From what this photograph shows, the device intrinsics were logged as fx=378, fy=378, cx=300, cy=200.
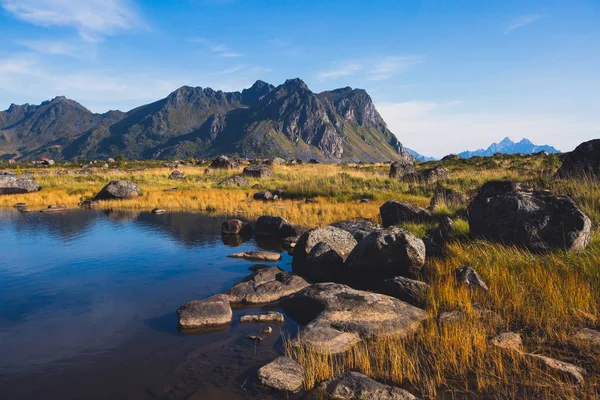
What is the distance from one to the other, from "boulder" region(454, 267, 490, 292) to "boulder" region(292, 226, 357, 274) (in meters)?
4.03

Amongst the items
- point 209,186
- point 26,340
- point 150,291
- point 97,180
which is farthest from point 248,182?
point 26,340

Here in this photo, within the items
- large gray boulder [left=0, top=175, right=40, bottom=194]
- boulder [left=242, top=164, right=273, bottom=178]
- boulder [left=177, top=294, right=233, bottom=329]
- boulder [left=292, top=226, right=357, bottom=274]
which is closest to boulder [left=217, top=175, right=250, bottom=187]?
boulder [left=242, top=164, right=273, bottom=178]

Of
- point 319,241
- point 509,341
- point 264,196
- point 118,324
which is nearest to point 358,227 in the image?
point 319,241

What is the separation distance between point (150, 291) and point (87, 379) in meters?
4.51

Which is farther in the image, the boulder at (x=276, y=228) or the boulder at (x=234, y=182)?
the boulder at (x=234, y=182)

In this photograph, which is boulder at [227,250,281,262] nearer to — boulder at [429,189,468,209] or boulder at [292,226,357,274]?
boulder at [292,226,357,274]

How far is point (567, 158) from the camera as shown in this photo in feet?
71.2

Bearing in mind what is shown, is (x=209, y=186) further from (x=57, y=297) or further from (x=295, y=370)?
(x=295, y=370)

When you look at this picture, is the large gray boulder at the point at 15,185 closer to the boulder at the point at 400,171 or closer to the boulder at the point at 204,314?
the boulder at the point at 400,171

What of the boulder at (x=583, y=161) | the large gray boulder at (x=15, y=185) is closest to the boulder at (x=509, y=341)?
the boulder at (x=583, y=161)

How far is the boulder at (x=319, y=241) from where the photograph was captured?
12965 mm

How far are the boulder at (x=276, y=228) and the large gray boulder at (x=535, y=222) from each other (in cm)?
903

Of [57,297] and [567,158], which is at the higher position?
[567,158]

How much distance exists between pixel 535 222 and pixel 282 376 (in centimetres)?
820
